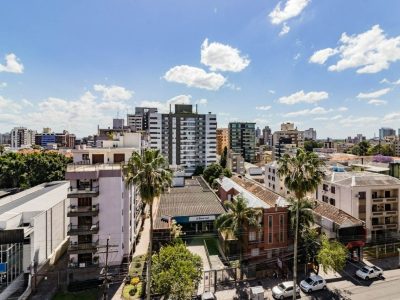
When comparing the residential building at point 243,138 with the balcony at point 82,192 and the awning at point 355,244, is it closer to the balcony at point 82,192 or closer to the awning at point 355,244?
the awning at point 355,244

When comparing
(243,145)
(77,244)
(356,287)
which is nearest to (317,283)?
(356,287)

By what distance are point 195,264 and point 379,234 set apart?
132 feet

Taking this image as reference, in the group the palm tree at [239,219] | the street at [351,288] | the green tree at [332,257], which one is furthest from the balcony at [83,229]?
the green tree at [332,257]

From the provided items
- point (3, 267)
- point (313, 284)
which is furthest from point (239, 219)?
point (3, 267)

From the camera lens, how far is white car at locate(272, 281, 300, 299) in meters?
35.5

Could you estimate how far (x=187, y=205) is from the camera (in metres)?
63.0

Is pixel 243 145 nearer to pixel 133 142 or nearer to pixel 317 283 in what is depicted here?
pixel 133 142

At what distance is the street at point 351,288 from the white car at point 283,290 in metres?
0.96

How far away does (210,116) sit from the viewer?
139 metres

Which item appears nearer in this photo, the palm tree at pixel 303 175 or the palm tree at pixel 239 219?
the palm tree at pixel 303 175

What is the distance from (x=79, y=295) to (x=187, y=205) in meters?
30.6

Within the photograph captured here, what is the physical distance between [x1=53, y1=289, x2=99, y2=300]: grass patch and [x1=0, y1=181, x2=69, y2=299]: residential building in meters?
4.77

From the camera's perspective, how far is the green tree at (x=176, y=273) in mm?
30938

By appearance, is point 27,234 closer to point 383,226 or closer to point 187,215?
point 187,215
